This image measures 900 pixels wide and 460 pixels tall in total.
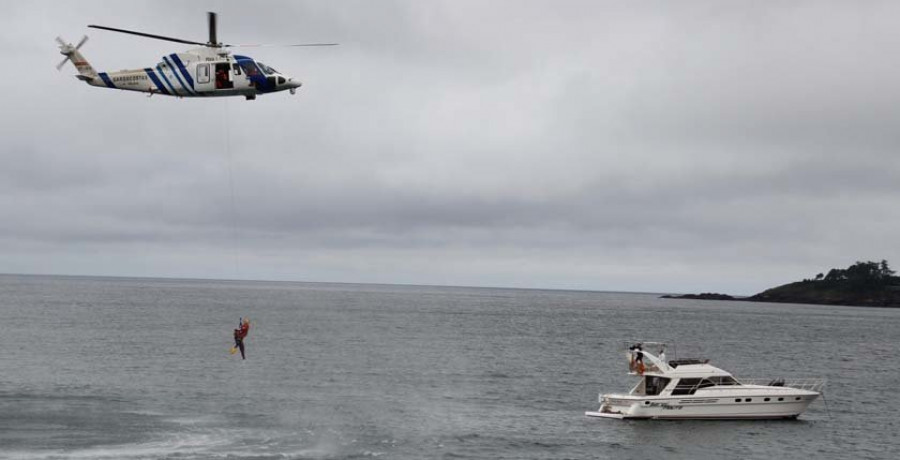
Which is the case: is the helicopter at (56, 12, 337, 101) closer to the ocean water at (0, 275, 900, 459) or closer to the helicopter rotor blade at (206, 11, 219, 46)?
the helicopter rotor blade at (206, 11, 219, 46)

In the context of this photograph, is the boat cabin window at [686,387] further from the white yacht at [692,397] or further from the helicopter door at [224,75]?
the helicopter door at [224,75]

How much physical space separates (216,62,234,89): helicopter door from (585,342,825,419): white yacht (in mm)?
36732

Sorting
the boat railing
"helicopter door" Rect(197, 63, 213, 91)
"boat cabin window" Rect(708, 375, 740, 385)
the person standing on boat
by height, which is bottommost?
the boat railing

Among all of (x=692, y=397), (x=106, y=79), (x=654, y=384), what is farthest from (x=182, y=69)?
(x=692, y=397)

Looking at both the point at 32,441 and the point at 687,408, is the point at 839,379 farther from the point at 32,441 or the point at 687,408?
the point at 32,441

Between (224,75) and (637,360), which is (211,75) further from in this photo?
(637,360)

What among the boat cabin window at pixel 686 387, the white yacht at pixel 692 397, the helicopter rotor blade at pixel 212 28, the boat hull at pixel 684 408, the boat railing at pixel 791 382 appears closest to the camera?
the helicopter rotor blade at pixel 212 28

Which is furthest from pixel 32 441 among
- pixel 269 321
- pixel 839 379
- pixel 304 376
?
pixel 269 321

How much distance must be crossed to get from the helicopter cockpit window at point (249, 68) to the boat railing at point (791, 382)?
4580 centimetres

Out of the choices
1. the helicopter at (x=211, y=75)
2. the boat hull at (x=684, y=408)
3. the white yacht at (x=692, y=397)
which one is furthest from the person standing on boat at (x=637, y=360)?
the helicopter at (x=211, y=75)

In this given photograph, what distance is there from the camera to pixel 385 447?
53594 millimetres

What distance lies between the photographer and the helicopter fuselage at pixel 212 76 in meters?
42.7

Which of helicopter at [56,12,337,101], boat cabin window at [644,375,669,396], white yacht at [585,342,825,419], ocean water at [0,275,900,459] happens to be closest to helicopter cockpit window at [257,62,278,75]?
helicopter at [56,12,337,101]

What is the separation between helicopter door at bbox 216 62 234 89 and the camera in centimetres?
4294
